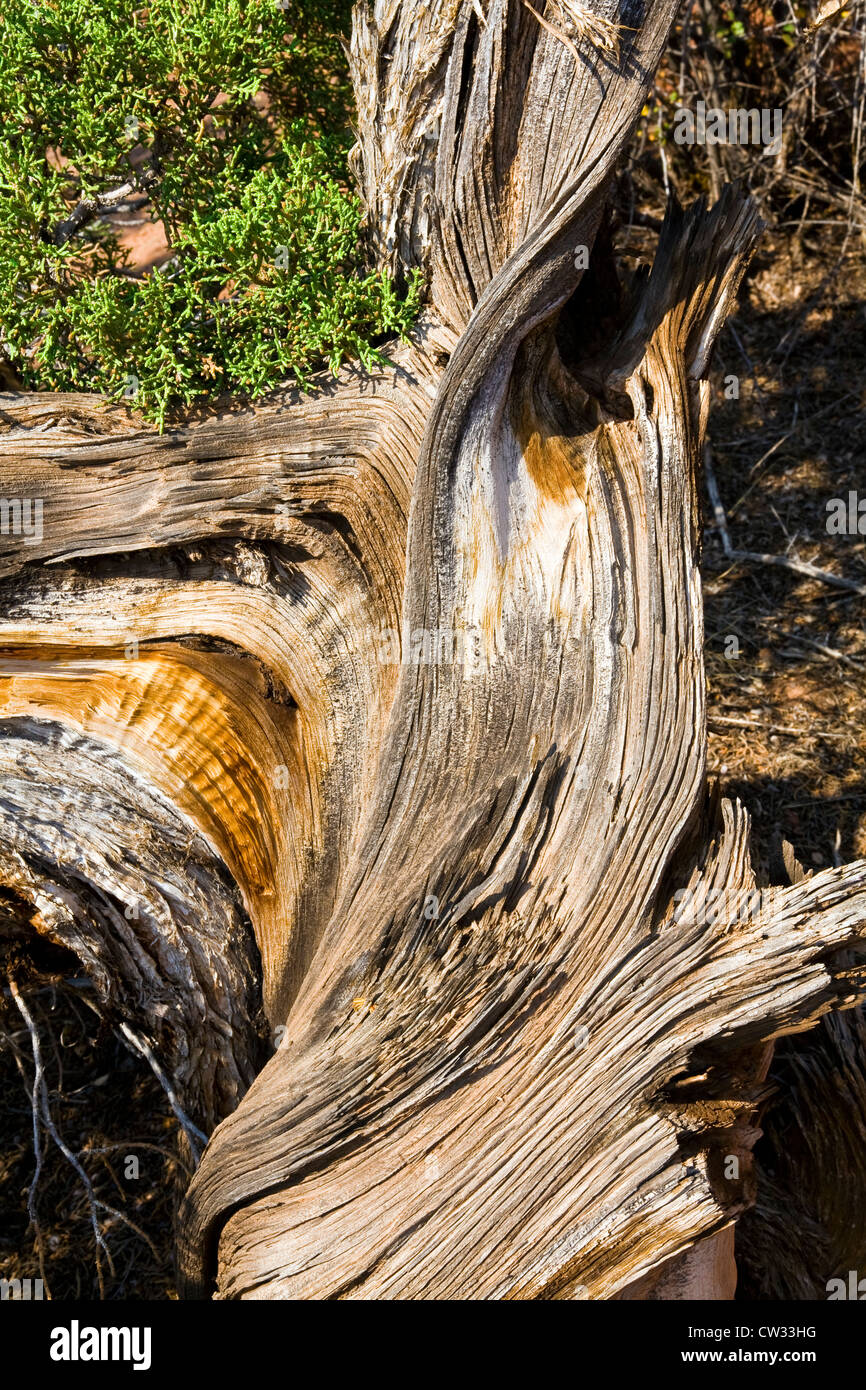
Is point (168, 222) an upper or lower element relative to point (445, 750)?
upper

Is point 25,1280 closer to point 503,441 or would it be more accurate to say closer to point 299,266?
point 503,441

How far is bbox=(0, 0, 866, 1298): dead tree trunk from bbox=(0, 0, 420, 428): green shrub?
0.16 meters

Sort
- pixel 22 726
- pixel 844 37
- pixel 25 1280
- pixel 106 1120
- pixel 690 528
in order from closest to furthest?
pixel 690 528
pixel 22 726
pixel 25 1280
pixel 106 1120
pixel 844 37

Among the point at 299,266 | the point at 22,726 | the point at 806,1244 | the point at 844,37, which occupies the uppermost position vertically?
the point at 844,37

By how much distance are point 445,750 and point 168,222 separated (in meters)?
2.20

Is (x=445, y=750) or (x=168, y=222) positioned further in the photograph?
(x=168, y=222)

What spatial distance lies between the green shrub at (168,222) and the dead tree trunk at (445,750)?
0.16 m

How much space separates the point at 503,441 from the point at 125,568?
138 cm

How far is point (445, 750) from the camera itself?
10.9 ft

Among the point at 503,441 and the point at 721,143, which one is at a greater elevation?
the point at 721,143

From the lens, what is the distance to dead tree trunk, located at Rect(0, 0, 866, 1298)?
3078 millimetres

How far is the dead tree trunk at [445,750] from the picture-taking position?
10.1 feet

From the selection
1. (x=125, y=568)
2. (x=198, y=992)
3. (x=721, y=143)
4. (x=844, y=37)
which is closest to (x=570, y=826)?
(x=198, y=992)

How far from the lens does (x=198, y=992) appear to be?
12.4 ft
